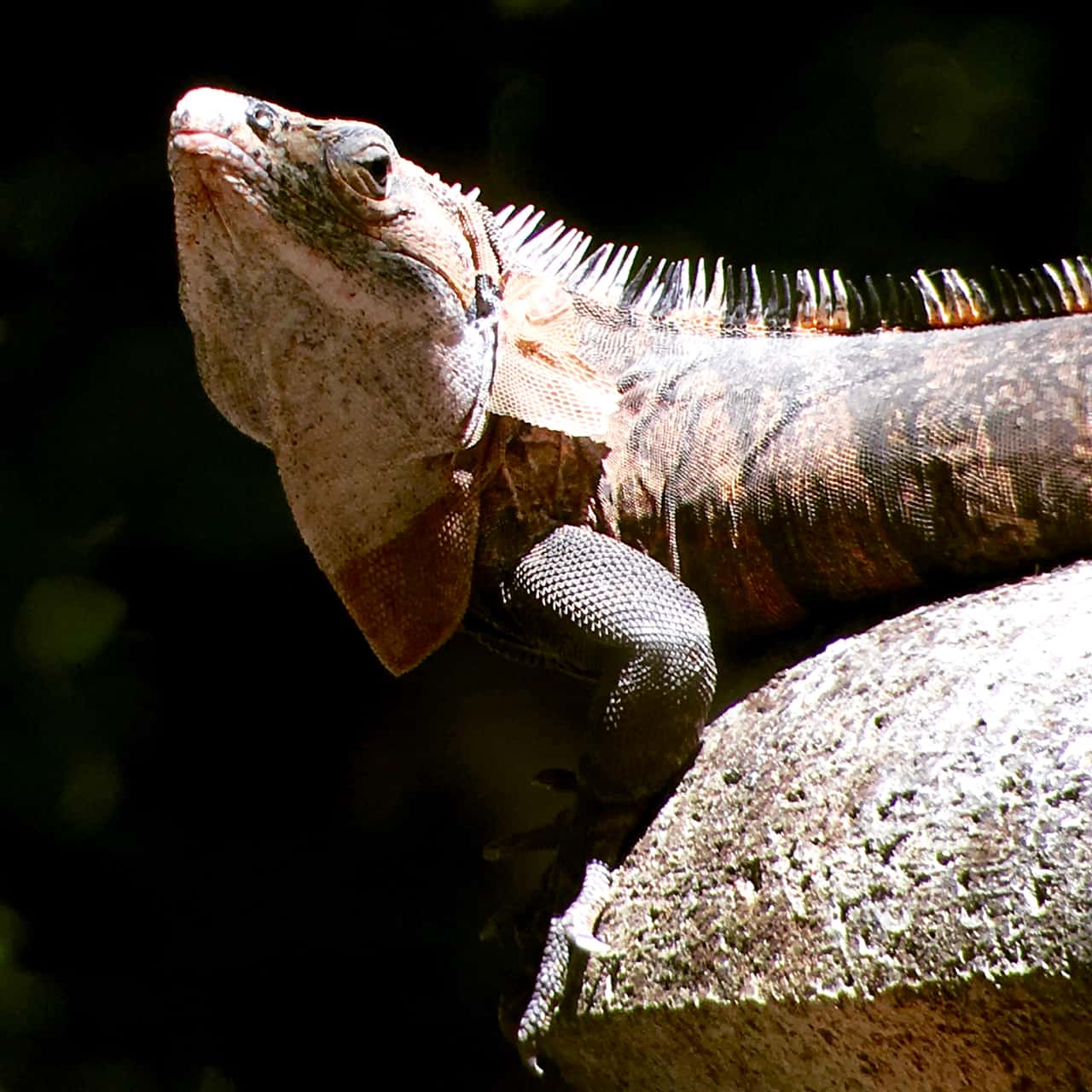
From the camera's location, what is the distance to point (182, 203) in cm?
199

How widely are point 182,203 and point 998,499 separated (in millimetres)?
1284

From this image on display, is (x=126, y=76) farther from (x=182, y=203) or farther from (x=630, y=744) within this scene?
(x=630, y=744)

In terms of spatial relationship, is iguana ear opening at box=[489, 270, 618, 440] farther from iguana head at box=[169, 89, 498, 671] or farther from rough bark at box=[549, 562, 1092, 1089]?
rough bark at box=[549, 562, 1092, 1089]

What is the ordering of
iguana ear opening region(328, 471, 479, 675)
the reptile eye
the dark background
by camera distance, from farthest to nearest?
1. the dark background
2. iguana ear opening region(328, 471, 479, 675)
3. the reptile eye

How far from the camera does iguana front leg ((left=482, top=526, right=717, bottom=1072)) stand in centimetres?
206

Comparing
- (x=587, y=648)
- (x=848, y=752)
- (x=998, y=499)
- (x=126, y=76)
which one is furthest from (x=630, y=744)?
(x=126, y=76)

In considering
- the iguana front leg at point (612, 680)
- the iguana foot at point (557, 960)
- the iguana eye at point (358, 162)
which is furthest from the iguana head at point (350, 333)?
the iguana foot at point (557, 960)

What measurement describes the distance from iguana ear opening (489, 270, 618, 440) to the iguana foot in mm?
757

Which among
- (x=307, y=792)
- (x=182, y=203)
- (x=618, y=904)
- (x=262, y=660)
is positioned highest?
(x=182, y=203)

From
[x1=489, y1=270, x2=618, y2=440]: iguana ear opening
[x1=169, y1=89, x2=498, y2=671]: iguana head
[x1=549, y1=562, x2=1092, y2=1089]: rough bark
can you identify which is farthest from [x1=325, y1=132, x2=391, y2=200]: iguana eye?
[x1=549, y1=562, x2=1092, y2=1089]: rough bark

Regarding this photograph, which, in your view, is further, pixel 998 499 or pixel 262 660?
pixel 262 660

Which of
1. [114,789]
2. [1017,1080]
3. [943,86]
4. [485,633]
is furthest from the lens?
[114,789]

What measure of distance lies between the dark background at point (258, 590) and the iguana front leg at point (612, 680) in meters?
1.29

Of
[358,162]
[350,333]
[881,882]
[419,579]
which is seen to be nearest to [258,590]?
[419,579]
